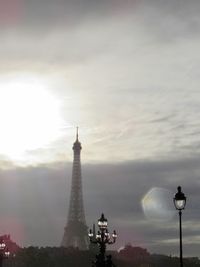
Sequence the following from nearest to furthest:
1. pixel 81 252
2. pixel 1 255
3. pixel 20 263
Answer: pixel 1 255
pixel 20 263
pixel 81 252

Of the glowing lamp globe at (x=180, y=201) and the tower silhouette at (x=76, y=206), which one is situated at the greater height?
the tower silhouette at (x=76, y=206)

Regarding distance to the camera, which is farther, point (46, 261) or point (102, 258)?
point (46, 261)

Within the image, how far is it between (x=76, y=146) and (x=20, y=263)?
136ft

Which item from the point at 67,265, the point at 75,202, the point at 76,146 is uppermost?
the point at 76,146

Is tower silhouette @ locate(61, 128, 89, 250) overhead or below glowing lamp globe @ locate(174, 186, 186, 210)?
overhead

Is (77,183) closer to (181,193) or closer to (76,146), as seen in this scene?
(76,146)

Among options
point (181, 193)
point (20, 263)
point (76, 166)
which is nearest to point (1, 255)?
point (181, 193)

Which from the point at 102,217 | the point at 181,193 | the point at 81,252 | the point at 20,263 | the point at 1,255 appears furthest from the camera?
the point at 81,252

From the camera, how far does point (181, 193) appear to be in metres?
23.7

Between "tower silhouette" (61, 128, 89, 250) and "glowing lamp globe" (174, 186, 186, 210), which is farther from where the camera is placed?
"tower silhouette" (61, 128, 89, 250)

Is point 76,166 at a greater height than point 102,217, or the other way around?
point 76,166

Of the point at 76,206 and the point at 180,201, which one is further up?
the point at 76,206

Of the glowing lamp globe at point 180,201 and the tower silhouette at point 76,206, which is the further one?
the tower silhouette at point 76,206

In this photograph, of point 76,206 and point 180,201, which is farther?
point 76,206
